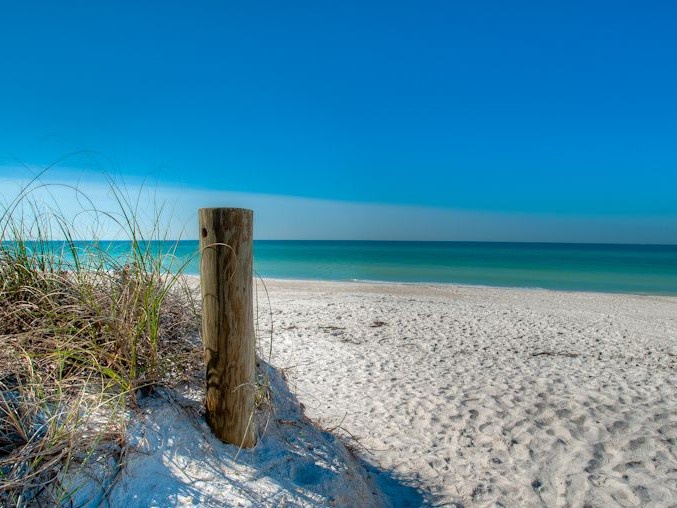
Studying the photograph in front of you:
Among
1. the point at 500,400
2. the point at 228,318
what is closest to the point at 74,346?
the point at 228,318

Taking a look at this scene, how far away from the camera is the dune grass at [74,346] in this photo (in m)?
2.05

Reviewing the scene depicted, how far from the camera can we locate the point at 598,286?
76.4ft

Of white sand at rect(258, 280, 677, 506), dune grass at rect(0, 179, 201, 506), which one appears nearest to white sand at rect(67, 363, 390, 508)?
dune grass at rect(0, 179, 201, 506)

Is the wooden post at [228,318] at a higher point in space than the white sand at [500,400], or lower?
higher

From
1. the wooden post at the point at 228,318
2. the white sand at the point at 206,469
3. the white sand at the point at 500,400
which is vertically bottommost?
the white sand at the point at 500,400

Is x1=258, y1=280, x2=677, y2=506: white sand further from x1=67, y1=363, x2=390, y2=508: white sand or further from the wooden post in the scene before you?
the wooden post

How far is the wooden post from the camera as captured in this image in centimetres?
263

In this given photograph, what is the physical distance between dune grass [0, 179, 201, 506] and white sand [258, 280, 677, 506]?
2369 millimetres

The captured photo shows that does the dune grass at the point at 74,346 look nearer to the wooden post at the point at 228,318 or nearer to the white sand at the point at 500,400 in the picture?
the wooden post at the point at 228,318

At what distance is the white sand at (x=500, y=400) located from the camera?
3723 millimetres

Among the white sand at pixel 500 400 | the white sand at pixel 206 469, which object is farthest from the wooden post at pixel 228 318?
the white sand at pixel 500 400

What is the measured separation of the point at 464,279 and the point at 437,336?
1871 cm

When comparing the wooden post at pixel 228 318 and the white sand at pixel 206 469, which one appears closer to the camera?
the white sand at pixel 206 469

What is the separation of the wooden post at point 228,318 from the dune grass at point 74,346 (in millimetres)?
345
